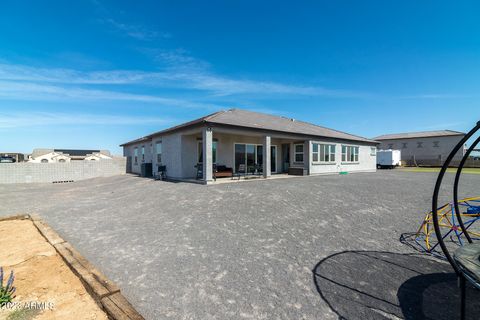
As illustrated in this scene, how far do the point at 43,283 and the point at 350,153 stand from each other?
880 inches

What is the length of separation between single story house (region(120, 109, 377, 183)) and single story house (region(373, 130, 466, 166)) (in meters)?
24.0

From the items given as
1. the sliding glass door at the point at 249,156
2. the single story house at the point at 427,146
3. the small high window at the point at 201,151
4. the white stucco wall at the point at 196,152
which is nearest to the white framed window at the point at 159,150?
the white stucco wall at the point at 196,152

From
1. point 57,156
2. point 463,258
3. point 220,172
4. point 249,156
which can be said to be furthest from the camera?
point 57,156

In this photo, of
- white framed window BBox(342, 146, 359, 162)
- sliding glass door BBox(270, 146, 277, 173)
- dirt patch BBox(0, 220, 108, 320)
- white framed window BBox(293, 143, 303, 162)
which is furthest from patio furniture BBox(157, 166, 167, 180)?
white framed window BBox(342, 146, 359, 162)

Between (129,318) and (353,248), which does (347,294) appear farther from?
(129,318)

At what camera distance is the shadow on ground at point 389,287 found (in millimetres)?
2609

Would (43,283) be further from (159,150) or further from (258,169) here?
(159,150)

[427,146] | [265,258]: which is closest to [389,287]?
[265,258]

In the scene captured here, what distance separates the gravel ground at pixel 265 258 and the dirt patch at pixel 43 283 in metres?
0.44

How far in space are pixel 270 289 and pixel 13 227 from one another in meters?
7.23

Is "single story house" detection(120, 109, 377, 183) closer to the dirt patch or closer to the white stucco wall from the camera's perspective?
the white stucco wall

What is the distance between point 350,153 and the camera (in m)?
20.8

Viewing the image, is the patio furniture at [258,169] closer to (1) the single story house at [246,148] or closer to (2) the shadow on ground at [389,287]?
(1) the single story house at [246,148]

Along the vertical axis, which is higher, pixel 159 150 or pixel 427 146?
pixel 427 146
